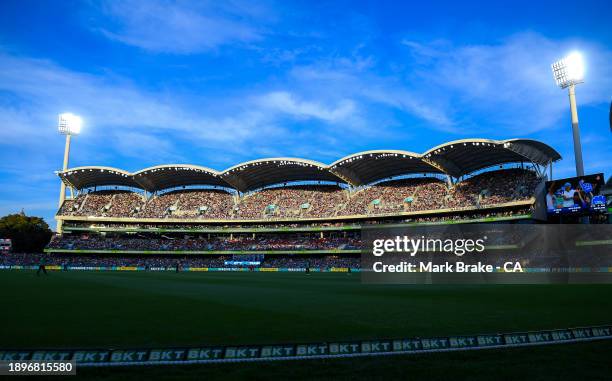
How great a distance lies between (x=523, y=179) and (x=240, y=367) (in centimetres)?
6704

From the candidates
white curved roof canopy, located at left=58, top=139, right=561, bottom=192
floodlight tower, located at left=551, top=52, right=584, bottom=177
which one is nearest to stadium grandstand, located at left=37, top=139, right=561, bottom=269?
white curved roof canopy, located at left=58, top=139, right=561, bottom=192

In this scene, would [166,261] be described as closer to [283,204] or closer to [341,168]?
[283,204]

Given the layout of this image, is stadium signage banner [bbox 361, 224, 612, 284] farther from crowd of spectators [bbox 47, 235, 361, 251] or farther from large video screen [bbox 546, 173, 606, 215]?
crowd of spectators [bbox 47, 235, 361, 251]

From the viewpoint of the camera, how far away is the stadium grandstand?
65062mm

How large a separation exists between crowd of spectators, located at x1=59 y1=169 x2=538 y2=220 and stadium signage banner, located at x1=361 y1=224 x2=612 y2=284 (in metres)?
22.3

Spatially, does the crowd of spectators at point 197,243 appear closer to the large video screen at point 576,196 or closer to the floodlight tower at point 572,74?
the large video screen at point 576,196

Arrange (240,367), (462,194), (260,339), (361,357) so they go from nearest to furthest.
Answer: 1. (240,367)
2. (361,357)
3. (260,339)
4. (462,194)

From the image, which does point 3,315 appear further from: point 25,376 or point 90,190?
point 90,190

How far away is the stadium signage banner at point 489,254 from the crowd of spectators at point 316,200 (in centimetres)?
2231

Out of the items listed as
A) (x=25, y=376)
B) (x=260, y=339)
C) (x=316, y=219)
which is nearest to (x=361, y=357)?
(x=260, y=339)

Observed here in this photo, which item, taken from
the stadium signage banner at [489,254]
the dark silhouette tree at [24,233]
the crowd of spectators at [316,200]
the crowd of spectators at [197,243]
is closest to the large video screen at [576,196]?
the stadium signage banner at [489,254]

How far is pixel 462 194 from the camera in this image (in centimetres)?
6856

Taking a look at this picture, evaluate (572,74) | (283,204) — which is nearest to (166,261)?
(283,204)

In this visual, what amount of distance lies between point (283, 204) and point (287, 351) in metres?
78.4
